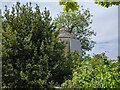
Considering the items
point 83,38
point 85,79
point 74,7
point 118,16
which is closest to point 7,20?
point 85,79

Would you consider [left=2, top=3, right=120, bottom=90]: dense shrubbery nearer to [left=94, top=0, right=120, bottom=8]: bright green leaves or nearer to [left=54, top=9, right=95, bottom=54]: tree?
[left=94, top=0, right=120, bottom=8]: bright green leaves

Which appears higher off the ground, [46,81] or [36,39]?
[36,39]

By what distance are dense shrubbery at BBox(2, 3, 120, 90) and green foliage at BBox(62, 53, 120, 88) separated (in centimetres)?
34

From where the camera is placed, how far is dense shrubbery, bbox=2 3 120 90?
5.30 metres

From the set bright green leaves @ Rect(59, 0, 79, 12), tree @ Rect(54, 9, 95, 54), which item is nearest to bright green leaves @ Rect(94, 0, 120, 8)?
bright green leaves @ Rect(59, 0, 79, 12)

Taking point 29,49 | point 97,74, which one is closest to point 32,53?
point 29,49

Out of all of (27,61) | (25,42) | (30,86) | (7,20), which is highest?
(7,20)

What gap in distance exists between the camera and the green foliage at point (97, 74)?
3.87 m

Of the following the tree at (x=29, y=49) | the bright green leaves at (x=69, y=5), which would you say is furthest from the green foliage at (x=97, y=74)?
the bright green leaves at (x=69, y=5)

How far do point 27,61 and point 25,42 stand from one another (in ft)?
1.15

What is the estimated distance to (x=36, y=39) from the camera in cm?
579

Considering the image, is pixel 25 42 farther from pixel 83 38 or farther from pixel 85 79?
pixel 83 38

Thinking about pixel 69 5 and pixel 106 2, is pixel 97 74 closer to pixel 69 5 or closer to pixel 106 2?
pixel 106 2

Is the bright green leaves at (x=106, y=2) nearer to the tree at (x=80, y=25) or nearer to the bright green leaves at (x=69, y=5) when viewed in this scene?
the bright green leaves at (x=69, y=5)
